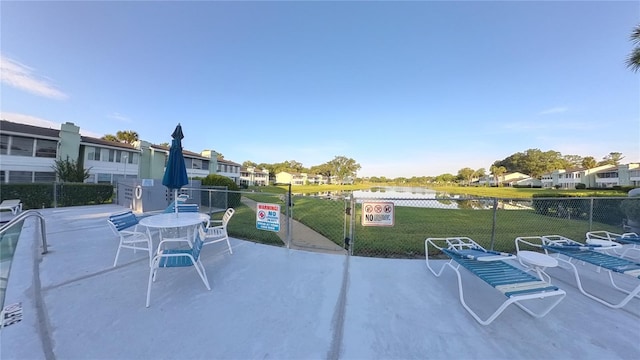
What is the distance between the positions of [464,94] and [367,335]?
1885 cm

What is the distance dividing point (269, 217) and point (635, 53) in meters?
13.3

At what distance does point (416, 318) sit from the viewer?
2.60 m

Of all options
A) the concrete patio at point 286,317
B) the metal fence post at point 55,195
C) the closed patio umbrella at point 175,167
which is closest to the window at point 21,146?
the metal fence post at point 55,195

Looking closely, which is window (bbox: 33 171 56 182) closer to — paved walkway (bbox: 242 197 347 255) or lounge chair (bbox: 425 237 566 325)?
paved walkway (bbox: 242 197 347 255)

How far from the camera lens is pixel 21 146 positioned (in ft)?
54.0

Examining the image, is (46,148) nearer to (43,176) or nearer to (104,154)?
(43,176)

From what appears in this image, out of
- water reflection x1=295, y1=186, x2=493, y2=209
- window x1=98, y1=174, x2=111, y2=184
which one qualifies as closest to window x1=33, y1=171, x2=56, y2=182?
window x1=98, y1=174, x2=111, y2=184

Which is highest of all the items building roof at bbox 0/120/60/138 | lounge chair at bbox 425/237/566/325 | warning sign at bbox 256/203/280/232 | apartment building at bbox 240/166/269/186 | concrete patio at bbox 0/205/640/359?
building roof at bbox 0/120/60/138

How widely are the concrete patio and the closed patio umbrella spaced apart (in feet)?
5.54

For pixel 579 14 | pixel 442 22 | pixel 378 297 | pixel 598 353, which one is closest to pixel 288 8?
pixel 442 22

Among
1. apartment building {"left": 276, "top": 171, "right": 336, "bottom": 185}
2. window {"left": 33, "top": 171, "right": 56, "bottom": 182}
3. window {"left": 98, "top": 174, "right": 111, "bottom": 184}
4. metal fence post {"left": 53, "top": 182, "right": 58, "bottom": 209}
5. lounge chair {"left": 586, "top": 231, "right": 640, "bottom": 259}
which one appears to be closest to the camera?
lounge chair {"left": 586, "top": 231, "right": 640, "bottom": 259}

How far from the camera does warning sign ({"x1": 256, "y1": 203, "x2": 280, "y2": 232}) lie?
5082 mm

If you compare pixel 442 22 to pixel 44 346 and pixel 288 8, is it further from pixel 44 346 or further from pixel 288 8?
pixel 44 346

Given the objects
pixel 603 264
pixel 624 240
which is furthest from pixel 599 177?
pixel 603 264
